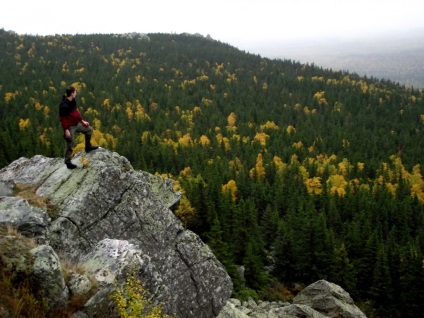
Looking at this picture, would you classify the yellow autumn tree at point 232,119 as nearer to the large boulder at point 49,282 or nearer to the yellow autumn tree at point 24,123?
the yellow autumn tree at point 24,123

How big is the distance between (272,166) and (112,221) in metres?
89.2

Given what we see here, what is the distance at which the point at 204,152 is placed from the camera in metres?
115

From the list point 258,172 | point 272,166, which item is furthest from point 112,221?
point 272,166

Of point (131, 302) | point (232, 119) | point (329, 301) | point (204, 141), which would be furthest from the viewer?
point (232, 119)

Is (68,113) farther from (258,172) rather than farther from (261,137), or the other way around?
(261,137)

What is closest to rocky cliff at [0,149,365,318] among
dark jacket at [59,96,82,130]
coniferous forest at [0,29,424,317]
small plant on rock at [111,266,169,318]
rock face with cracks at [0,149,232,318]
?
rock face with cracks at [0,149,232,318]

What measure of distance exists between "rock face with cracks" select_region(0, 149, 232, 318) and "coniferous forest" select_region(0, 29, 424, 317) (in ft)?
63.0

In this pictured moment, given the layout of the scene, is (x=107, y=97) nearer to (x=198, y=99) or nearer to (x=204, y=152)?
(x=198, y=99)

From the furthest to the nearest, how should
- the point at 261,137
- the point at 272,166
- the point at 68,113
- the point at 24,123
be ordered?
the point at 261,137
the point at 24,123
the point at 272,166
the point at 68,113

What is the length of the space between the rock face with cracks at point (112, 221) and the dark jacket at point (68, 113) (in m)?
2.33

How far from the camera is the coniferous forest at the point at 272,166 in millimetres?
52281

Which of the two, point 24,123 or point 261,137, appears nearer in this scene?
point 24,123

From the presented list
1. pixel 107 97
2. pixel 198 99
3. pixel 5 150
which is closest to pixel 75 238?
pixel 5 150

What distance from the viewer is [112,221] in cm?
1688
